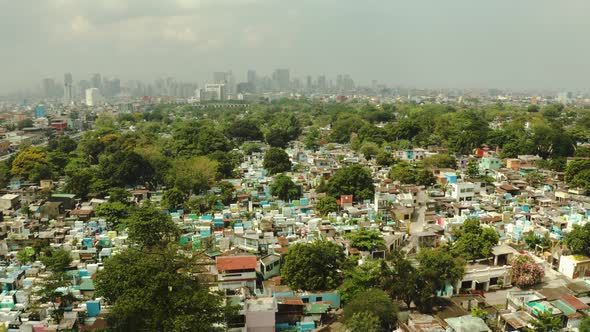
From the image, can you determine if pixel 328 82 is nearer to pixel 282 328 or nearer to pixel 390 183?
pixel 390 183

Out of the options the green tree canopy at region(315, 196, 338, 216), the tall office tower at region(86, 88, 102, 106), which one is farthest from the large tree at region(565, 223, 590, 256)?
the tall office tower at region(86, 88, 102, 106)

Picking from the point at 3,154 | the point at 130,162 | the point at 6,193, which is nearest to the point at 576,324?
the point at 130,162

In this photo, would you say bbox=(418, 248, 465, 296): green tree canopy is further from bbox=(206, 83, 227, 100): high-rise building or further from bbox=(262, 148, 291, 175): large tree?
bbox=(206, 83, 227, 100): high-rise building

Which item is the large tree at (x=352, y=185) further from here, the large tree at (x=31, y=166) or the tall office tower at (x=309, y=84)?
the tall office tower at (x=309, y=84)

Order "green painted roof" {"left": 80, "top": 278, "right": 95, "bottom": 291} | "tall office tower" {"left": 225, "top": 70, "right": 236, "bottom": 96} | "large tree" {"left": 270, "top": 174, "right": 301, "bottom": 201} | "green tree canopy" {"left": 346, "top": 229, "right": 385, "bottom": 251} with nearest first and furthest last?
1. "green painted roof" {"left": 80, "top": 278, "right": 95, "bottom": 291}
2. "green tree canopy" {"left": 346, "top": 229, "right": 385, "bottom": 251}
3. "large tree" {"left": 270, "top": 174, "right": 301, "bottom": 201}
4. "tall office tower" {"left": 225, "top": 70, "right": 236, "bottom": 96}

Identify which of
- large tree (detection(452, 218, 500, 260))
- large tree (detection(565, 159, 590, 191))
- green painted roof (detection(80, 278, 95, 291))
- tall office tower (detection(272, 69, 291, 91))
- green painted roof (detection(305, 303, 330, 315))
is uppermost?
tall office tower (detection(272, 69, 291, 91))

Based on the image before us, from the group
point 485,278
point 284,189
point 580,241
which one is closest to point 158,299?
point 485,278
